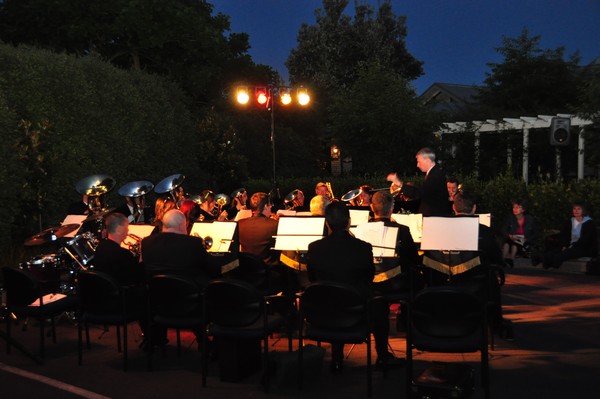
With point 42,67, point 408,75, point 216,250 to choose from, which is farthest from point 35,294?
point 408,75

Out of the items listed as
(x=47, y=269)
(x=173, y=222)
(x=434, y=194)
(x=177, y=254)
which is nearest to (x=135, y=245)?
(x=47, y=269)

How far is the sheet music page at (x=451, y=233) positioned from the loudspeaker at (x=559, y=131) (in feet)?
32.6

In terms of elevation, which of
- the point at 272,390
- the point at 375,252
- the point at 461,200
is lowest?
the point at 272,390

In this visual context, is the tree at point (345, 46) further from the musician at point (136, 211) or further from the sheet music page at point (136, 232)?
the sheet music page at point (136, 232)

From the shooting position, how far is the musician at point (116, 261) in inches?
280

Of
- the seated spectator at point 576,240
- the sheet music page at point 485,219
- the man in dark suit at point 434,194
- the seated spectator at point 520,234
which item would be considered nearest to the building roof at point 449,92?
the seated spectator at point 520,234

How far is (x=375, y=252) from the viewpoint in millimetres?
6945

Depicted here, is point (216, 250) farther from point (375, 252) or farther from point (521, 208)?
point (521, 208)

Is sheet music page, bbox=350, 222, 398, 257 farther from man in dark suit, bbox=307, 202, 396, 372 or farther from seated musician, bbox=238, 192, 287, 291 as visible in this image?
seated musician, bbox=238, 192, 287, 291

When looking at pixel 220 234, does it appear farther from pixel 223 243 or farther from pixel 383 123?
pixel 383 123

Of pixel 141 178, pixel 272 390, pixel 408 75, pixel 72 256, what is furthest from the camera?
pixel 408 75

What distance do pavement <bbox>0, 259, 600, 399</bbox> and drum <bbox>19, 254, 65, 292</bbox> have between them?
0.63 meters

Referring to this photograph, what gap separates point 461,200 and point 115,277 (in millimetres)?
3836

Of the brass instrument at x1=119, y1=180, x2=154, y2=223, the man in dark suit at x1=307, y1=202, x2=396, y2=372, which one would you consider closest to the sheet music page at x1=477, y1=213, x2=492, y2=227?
the man in dark suit at x1=307, y1=202, x2=396, y2=372
